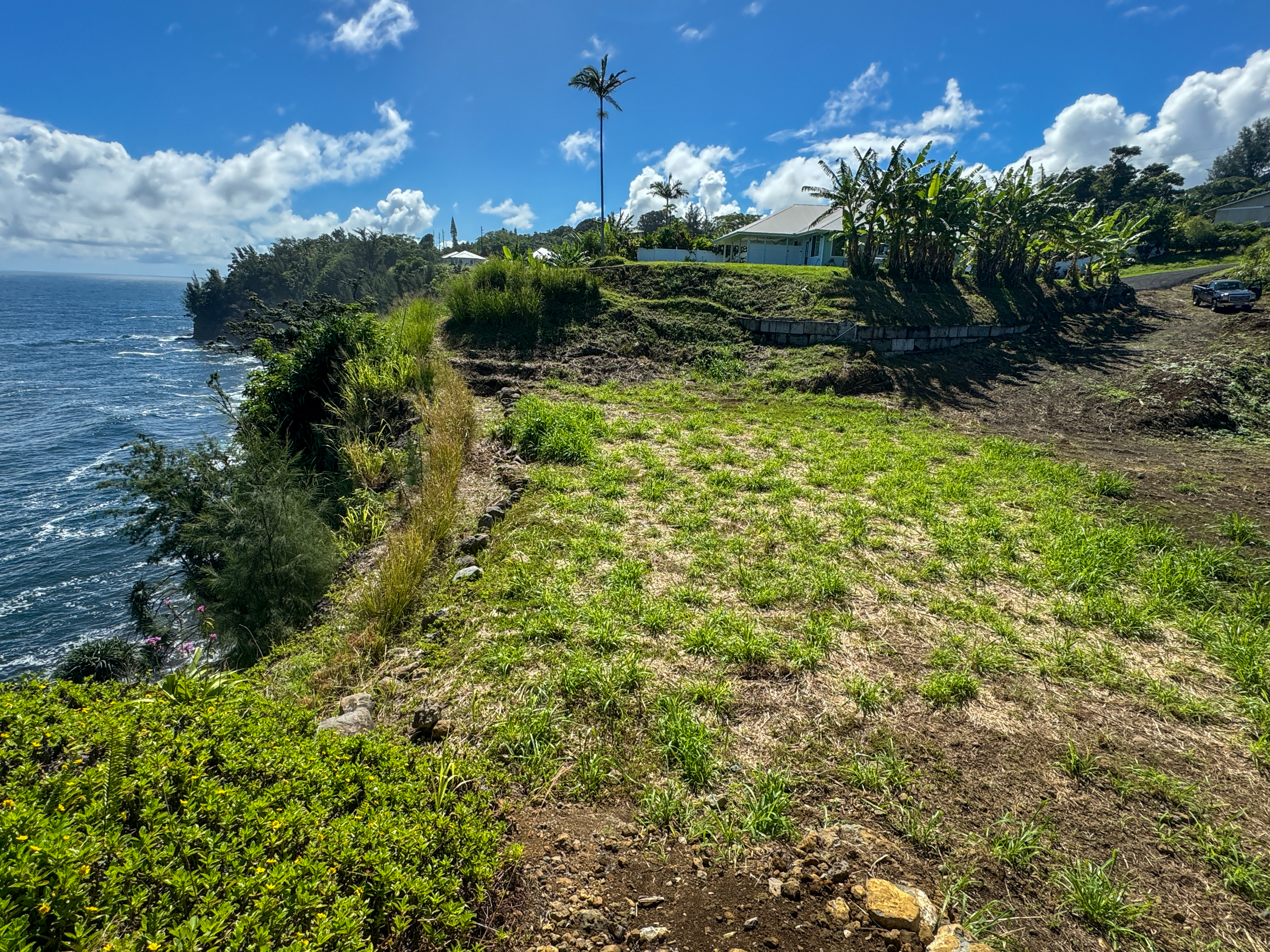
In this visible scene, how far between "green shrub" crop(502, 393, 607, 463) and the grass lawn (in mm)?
41109

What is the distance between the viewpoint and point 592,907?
2.14 meters

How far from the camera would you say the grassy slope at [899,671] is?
2.60 metres

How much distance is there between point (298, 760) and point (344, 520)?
4978 mm

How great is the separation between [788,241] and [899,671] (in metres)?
30.8

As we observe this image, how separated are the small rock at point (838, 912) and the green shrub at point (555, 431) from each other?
5709 millimetres

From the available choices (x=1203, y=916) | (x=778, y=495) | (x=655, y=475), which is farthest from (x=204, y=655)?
(x=1203, y=916)

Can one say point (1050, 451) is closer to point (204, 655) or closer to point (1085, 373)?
point (1085, 373)

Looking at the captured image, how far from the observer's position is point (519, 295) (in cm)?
1500

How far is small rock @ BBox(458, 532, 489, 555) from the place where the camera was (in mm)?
5180

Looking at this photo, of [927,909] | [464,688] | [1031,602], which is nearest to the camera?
[927,909]

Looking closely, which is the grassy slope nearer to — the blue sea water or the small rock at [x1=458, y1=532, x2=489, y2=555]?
the small rock at [x1=458, y1=532, x2=489, y2=555]

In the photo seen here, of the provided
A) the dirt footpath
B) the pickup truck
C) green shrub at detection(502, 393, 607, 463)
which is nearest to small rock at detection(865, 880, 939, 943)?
the dirt footpath

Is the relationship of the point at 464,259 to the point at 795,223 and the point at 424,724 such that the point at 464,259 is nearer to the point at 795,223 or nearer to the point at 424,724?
the point at 795,223

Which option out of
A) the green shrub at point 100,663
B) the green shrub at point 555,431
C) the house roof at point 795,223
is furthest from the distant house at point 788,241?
the green shrub at point 100,663
